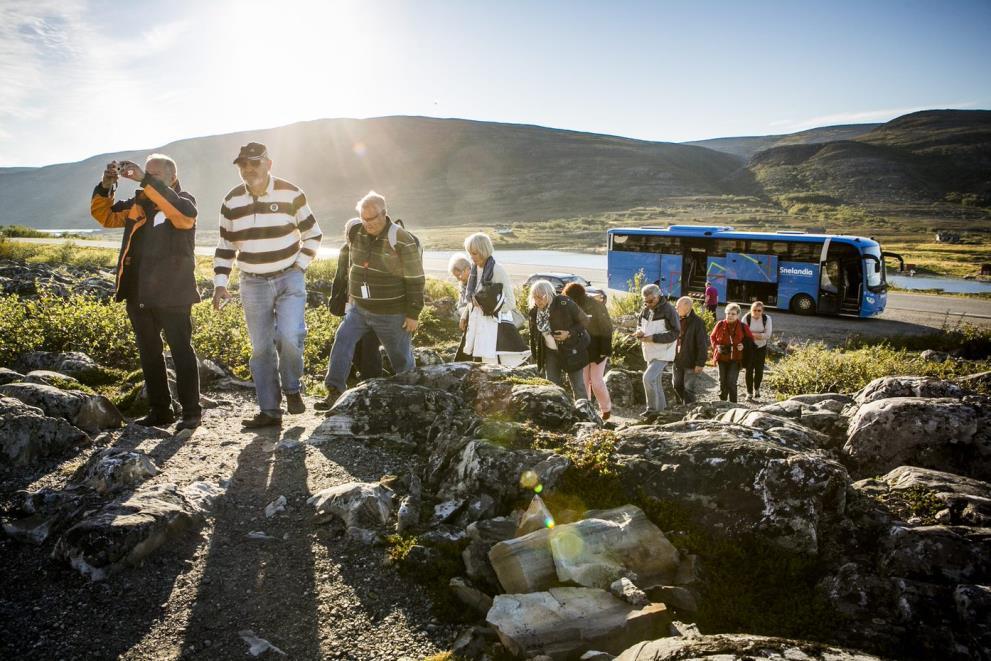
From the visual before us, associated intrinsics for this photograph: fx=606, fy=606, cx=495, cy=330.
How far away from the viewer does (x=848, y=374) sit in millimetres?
10945

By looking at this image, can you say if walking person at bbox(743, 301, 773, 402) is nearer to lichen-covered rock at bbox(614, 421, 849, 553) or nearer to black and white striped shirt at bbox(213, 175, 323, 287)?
lichen-covered rock at bbox(614, 421, 849, 553)

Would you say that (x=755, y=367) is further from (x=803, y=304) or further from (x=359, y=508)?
(x=803, y=304)

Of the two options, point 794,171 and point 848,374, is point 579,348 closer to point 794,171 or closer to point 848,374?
point 848,374

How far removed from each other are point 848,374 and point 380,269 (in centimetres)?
923

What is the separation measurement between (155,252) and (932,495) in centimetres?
594

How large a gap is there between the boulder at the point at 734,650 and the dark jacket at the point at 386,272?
12.1 feet

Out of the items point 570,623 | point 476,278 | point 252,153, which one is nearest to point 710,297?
point 476,278

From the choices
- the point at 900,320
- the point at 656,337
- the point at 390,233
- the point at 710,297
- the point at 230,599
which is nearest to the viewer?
the point at 230,599

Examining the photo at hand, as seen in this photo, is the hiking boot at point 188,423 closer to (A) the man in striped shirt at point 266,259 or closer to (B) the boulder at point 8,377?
(A) the man in striped shirt at point 266,259

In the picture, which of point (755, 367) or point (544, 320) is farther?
point (755, 367)

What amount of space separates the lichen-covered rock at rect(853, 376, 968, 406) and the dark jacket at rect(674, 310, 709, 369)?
87.4 inches

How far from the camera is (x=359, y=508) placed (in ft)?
13.0

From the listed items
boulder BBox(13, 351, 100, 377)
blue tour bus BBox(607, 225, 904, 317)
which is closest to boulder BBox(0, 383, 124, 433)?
boulder BBox(13, 351, 100, 377)

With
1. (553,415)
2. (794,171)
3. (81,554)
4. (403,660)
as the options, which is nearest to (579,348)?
(553,415)
